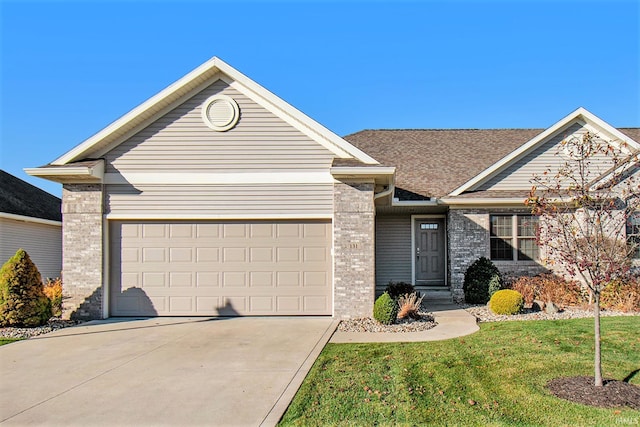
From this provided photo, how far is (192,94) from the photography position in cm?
1177

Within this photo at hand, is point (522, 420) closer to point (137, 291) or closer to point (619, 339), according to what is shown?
point (619, 339)

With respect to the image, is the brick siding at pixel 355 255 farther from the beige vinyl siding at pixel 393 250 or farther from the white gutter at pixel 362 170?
the beige vinyl siding at pixel 393 250

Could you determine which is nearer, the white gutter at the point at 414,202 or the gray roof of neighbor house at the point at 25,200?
the white gutter at the point at 414,202

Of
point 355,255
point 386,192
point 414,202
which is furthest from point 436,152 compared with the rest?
point 355,255

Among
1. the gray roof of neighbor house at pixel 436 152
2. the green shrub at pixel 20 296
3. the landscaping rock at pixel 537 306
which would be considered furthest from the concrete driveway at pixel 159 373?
the gray roof of neighbor house at pixel 436 152

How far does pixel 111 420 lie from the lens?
5266 mm

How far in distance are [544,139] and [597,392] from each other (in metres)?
10.7

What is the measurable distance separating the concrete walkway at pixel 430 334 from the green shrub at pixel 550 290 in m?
2.56

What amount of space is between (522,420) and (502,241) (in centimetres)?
1043

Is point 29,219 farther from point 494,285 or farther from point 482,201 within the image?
point 494,285

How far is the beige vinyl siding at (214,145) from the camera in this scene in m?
11.7

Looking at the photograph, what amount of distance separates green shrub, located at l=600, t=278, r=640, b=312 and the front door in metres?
4.94

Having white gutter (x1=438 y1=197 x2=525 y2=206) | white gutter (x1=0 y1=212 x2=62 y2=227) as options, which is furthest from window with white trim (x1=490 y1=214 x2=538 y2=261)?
white gutter (x1=0 y1=212 x2=62 y2=227)

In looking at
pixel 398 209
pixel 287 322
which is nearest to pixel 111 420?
pixel 287 322
